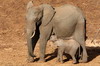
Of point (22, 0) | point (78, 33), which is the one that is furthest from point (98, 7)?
point (78, 33)

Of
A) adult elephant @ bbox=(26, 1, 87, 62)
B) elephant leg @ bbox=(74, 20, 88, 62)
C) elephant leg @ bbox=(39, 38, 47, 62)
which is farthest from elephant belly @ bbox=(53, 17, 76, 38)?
elephant leg @ bbox=(39, 38, 47, 62)

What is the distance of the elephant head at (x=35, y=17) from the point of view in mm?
13344

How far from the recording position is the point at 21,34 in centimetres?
1986

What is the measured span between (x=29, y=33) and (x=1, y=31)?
7258 mm

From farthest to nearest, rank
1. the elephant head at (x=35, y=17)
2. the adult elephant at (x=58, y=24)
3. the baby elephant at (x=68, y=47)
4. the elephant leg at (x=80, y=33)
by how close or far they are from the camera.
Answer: the elephant leg at (x=80, y=33)
the adult elephant at (x=58, y=24)
the baby elephant at (x=68, y=47)
the elephant head at (x=35, y=17)

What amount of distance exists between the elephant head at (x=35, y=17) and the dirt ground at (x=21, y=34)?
1170 mm

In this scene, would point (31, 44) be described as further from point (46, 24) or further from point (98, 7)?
point (98, 7)

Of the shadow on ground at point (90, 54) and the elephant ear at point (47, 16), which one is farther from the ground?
the elephant ear at point (47, 16)

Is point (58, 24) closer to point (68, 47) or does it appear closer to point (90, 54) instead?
point (68, 47)

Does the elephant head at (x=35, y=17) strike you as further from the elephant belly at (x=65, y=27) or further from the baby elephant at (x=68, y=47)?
the baby elephant at (x=68, y=47)

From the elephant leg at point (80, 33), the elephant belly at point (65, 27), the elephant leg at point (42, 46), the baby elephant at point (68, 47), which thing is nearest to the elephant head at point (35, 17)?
the elephant belly at point (65, 27)

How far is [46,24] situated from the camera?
13.7m

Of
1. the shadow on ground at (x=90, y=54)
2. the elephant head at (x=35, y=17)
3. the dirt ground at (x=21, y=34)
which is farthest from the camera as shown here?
the shadow on ground at (x=90, y=54)

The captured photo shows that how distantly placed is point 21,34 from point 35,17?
6562mm
